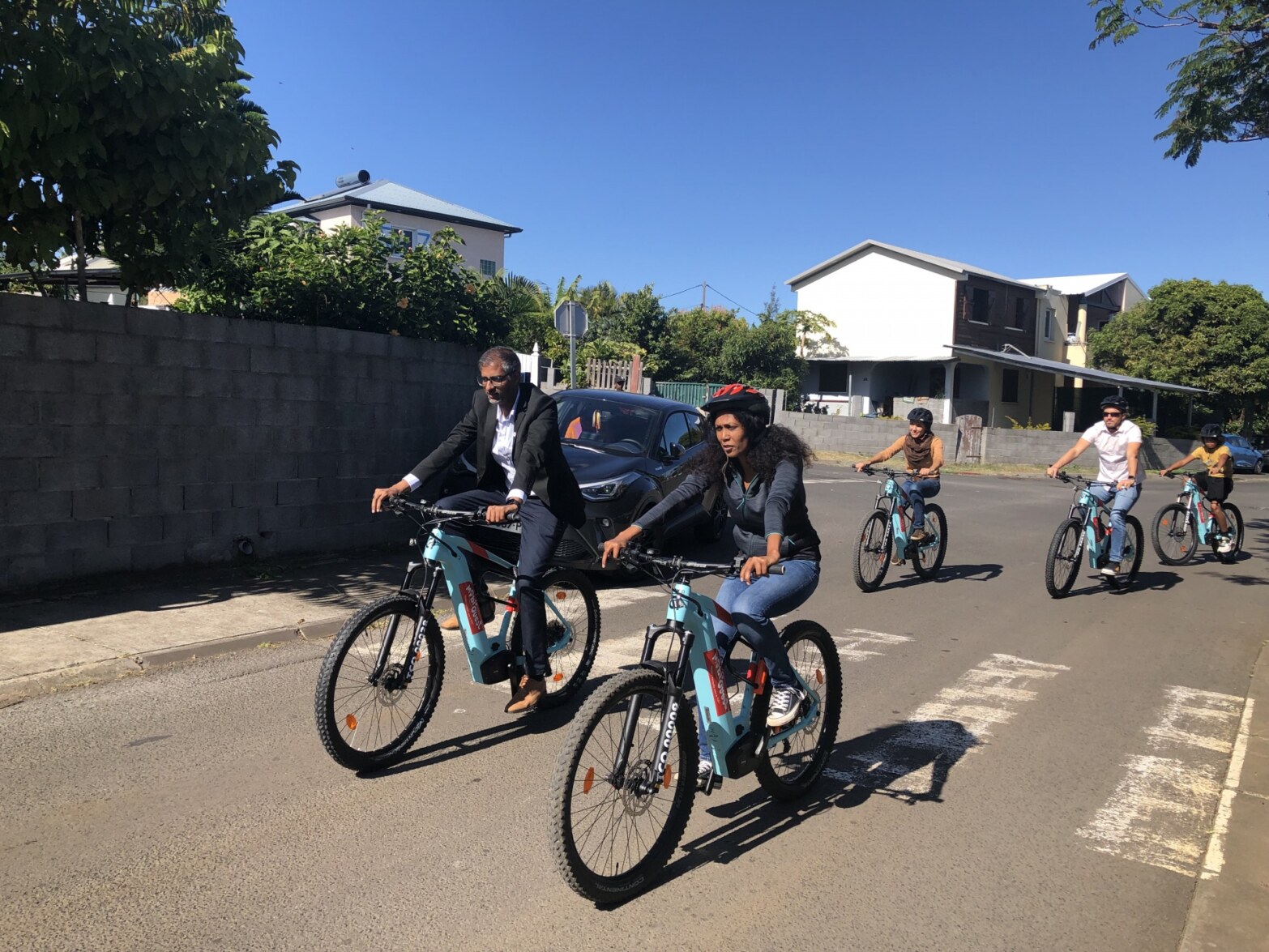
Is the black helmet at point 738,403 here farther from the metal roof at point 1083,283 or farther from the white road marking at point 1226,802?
the metal roof at point 1083,283

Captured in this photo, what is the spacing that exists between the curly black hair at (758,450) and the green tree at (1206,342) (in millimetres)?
37544

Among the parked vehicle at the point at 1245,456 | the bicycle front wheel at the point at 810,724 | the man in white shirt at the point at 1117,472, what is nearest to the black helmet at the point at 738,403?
the bicycle front wheel at the point at 810,724

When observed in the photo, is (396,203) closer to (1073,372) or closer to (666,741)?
(1073,372)

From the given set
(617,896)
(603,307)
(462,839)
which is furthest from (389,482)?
(603,307)

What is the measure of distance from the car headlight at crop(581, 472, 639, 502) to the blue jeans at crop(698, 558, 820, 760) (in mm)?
4966

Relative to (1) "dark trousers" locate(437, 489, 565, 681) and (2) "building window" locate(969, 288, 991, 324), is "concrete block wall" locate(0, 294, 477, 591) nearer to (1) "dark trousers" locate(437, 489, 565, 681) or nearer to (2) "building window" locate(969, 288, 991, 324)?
(1) "dark trousers" locate(437, 489, 565, 681)

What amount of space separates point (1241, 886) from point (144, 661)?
5.94m

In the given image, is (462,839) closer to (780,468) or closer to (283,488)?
(780,468)

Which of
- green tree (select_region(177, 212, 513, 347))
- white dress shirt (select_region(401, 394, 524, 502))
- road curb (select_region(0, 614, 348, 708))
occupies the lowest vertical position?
road curb (select_region(0, 614, 348, 708))

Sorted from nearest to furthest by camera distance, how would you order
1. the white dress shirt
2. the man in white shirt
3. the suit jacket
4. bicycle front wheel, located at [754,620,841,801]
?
bicycle front wheel, located at [754,620,841,801] → the suit jacket → the white dress shirt → the man in white shirt

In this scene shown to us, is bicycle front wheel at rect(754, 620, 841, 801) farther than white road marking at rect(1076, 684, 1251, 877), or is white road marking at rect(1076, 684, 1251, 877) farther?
bicycle front wheel at rect(754, 620, 841, 801)

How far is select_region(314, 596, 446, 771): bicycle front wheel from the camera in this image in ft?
14.7

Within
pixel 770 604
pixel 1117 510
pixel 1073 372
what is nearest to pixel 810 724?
pixel 770 604

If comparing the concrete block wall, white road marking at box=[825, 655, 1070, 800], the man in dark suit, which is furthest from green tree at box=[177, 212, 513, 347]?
white road marking at box=[825, 655, 1070, 800]
